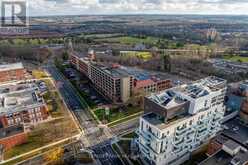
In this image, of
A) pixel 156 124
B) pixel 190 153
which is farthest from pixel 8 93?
pixel 190 153

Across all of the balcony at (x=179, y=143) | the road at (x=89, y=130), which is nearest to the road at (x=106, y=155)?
the road at (x=89, y=130)

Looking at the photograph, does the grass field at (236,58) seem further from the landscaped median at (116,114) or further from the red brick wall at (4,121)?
the red brick wall at (4,121)

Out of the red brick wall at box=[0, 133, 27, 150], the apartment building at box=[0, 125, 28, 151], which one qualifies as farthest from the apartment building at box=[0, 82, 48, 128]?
the red brick wall at box=[0, 133, 27, 150]

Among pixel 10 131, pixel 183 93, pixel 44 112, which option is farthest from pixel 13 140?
pixel 183 93

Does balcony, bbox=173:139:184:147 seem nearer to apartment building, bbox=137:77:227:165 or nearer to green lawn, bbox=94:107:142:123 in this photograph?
apartment building, bbox=137:77:227:165

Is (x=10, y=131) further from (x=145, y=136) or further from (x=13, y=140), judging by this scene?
(x=145, y=136)
